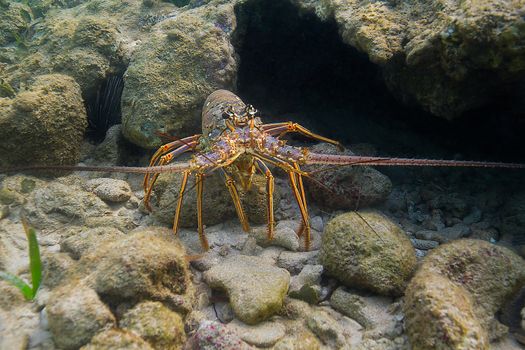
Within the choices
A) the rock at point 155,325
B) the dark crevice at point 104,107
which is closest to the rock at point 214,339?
the rock at point 155,325

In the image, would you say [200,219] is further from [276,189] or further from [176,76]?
[176,76]

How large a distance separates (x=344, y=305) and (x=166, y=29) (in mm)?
4282

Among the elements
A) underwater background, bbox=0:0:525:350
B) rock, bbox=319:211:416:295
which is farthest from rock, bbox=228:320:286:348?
rock, bbox=319:211:416:295

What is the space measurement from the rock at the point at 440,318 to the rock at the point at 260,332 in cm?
84

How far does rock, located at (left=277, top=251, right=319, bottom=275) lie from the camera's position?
2830 millimetres

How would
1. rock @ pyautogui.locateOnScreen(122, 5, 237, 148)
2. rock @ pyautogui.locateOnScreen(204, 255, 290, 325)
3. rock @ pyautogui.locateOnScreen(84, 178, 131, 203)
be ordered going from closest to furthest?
rock @ pyautogui.locateOnScreen(204, 255, 290, 325) → rock @ pyautogui.locateOnScreen(84, 178, 131, 203) → rock @ pyautogui.locateOnScreen(122, 5, 237, 148)

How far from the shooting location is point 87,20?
16.1ft

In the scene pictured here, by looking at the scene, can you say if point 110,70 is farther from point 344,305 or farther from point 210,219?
point 344,305

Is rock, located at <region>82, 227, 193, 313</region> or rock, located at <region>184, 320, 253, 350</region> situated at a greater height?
rock, located at <region>82, 227, 193, 313</region>

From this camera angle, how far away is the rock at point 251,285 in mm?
2273

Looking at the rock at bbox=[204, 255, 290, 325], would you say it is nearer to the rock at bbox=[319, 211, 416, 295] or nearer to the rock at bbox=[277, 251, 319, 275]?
the rock at bbox=[277, 251, 319, 275]

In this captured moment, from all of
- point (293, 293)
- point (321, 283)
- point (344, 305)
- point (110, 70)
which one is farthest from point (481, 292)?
point (110, 70)

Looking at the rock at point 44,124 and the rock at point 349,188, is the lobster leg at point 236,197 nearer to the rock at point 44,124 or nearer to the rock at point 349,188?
the rock at point 349,188

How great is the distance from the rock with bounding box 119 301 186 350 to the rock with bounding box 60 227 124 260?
76 centimetres
